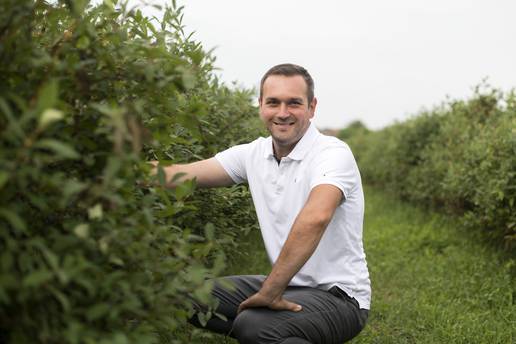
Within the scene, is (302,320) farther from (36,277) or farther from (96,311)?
(36,277)

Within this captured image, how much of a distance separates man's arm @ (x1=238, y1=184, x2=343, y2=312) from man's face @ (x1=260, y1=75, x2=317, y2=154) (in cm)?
55

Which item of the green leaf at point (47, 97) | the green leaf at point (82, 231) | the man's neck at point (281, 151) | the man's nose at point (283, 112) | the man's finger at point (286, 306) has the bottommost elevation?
the man's finger at point (286, 306)

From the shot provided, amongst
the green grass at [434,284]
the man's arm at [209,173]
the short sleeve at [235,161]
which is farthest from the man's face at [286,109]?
the green grass at [434,284]

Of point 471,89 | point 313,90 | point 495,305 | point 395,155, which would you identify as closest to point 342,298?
point 313,90

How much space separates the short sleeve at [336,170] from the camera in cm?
287

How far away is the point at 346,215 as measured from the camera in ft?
10.1

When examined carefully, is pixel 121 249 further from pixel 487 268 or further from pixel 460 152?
pixel 460 152

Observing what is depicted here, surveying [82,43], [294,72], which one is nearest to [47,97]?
[82,43]

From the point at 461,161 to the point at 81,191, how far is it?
6.92m

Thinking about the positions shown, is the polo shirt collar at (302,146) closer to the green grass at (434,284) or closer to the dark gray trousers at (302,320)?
the dark gray trousers at (302,320)

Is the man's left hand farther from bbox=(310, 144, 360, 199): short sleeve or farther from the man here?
bbox=(310, 144, 360, 199): short sleeve

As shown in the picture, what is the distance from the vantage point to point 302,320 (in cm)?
280

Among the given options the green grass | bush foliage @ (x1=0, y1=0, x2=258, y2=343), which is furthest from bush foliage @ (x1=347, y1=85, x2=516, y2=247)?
bush foliage @ (x1=0, y1=0, x2=258, y2=343)

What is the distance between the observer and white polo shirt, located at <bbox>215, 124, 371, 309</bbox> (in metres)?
3.05
